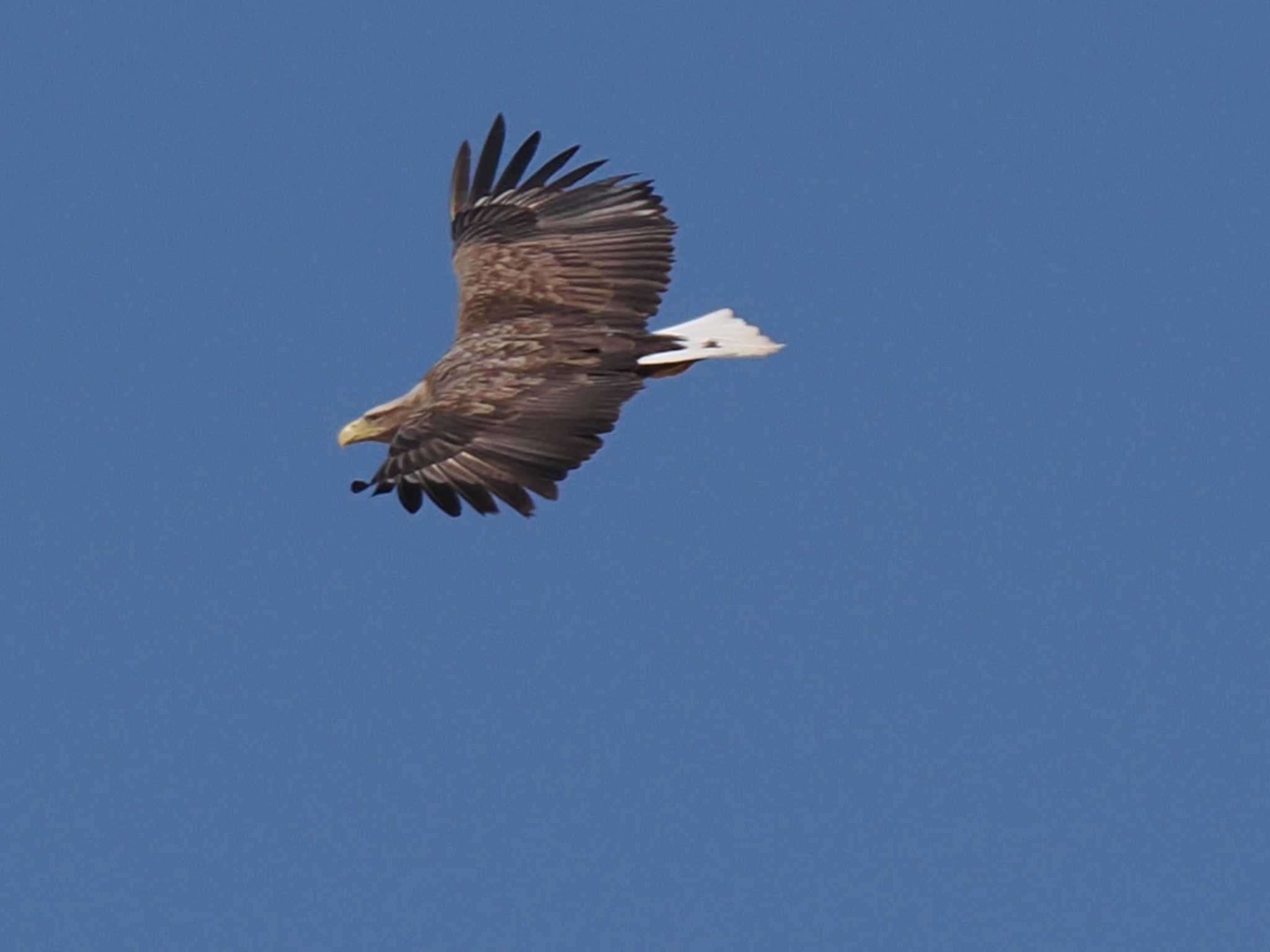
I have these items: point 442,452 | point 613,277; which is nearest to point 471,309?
point 613,277

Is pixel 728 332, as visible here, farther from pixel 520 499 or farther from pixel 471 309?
pixel 520 499

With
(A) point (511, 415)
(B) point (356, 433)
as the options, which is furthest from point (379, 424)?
(A) point (511, 415)

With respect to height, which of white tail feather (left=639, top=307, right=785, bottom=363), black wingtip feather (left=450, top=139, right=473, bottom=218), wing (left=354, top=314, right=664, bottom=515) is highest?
black wingtip feather (left=450, top=139, right=473, bottom=218)

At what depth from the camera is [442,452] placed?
1413cm

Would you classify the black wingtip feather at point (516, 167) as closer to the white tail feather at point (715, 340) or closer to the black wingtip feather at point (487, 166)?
the black wingtip feather at point (487, 166)

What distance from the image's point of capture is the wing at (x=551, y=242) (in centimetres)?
1575

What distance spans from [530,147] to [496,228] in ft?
2.15

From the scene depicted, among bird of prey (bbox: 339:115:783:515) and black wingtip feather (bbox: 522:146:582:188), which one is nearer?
bird of prey (bbox: 339:115:783:515)

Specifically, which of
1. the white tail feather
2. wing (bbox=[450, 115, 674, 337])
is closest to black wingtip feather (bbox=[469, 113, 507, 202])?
wing (bbox=[450, 115, 674, 337])

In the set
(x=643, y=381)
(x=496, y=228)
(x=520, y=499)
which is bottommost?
(x=520, y=499)

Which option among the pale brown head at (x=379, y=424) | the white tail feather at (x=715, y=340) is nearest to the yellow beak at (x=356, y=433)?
the pale brown head at (x=379, y=424)

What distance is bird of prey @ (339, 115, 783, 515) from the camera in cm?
1402

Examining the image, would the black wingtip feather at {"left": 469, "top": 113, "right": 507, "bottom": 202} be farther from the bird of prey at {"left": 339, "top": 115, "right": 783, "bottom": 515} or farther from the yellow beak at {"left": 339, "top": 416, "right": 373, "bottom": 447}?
Answer: the yellow beak at {"left": 339, "top": 416, "right": 373, "bottom": 447}

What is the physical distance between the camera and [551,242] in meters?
16.4
